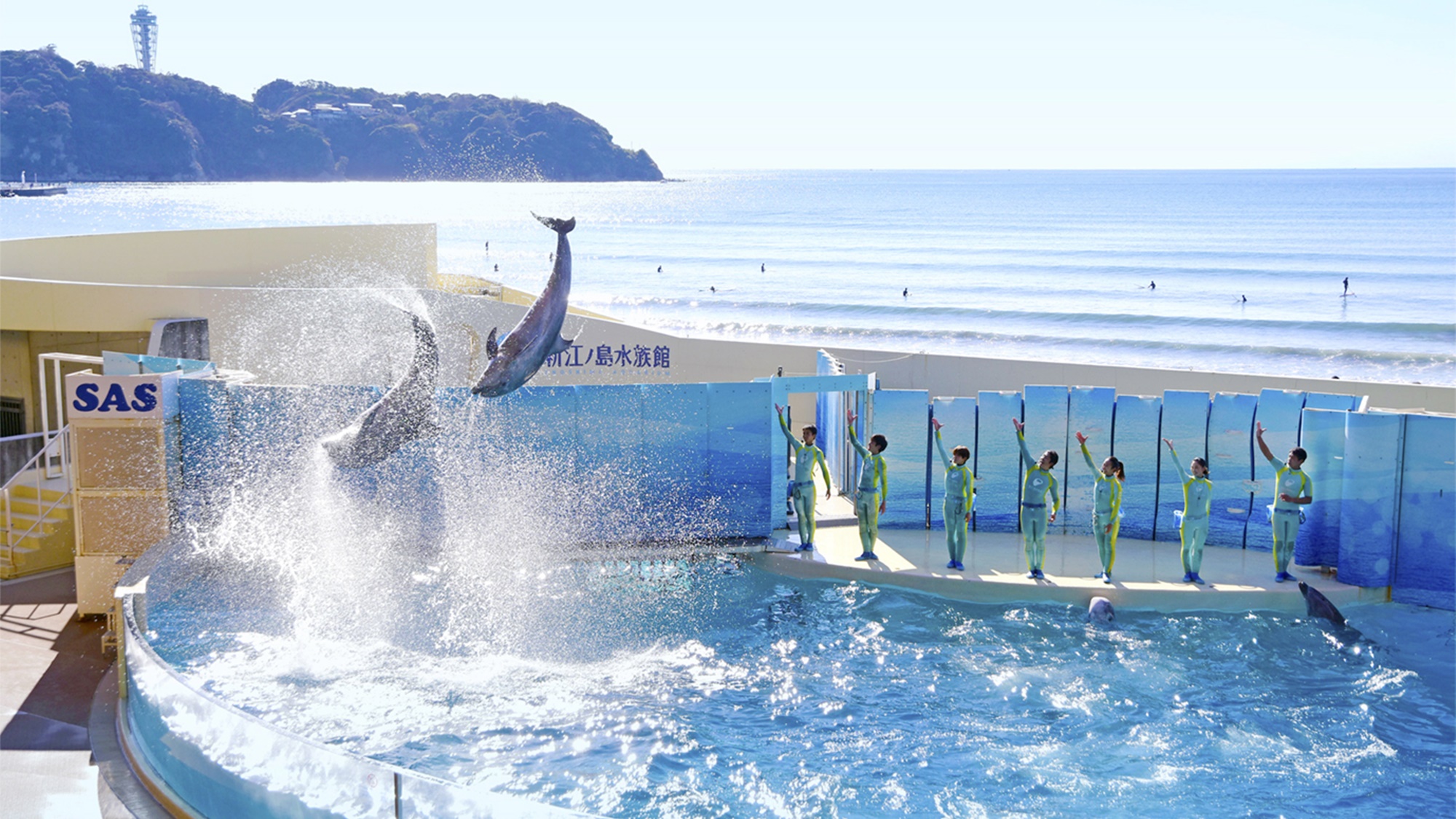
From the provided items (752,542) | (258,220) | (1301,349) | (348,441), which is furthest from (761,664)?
(258,220)

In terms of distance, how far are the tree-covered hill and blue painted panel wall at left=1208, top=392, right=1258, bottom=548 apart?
9453 cm

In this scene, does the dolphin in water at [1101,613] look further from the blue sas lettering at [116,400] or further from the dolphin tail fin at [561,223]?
the blue sas lettering at [116,400]

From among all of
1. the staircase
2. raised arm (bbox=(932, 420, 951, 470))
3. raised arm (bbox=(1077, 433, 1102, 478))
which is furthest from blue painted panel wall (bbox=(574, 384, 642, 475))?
the staircase

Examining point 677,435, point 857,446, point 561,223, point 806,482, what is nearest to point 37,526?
point 561,223

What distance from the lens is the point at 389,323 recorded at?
60.4 feet

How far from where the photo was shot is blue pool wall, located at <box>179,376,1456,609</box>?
1066cm

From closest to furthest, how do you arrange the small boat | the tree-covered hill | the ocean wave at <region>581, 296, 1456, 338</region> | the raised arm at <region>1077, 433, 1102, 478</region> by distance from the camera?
the raised arm at <region>1077, 433, 1102, 478</region>
the ocean wave at <region>581, 296, 1456, 338</region>
the tree-covered hill
the small boat

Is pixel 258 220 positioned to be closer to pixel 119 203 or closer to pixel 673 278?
pixel 119 203

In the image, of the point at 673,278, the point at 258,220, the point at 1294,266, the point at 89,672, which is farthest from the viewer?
the point at 258,220

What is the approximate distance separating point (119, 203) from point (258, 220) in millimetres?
25149

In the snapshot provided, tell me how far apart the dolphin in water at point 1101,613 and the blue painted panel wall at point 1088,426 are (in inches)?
89.3

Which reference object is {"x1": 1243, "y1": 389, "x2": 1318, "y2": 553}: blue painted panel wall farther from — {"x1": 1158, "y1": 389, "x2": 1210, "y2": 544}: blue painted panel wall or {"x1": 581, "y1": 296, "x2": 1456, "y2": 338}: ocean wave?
{"x1": 581, "y1": 296, "x2": 1456, "y2": 338}: ocean wave

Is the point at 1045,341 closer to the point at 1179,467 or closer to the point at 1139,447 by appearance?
the point at 1139,447

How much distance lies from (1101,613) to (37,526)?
400 inches
